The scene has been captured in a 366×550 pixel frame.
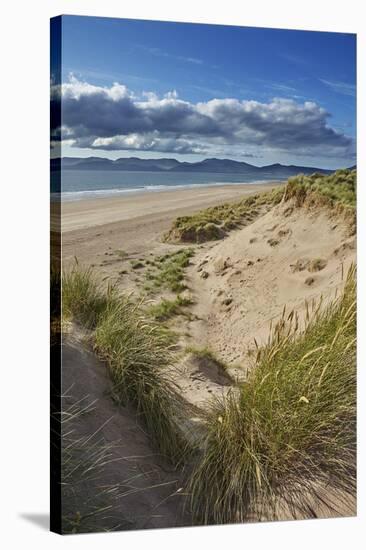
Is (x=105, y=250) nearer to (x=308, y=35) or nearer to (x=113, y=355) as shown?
(x=113, y=355)

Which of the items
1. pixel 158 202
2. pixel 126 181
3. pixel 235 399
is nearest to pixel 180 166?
pixel 158 202

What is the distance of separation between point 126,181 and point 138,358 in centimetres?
119

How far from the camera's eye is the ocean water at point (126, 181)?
686 cm

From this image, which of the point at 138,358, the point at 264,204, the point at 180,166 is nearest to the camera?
the point at 138,358

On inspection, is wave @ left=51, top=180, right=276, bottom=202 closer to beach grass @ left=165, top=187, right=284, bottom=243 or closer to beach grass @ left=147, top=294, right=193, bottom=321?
beach grass @ left=165, top=187, right=284, bottom=243

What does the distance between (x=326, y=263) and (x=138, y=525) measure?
2266 millimetres

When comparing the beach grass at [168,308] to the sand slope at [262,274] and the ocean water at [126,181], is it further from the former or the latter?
the ocean water at [126,181]

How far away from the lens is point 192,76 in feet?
24.2

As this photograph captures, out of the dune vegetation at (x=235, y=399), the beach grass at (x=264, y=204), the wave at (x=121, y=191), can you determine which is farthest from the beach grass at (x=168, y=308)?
the wave at (x=121, y=191)

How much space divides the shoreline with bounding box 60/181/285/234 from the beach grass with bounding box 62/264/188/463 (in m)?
0.50

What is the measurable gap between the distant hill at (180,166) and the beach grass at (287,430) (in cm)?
98

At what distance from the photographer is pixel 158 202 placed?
7.44m

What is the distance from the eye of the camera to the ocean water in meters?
6.86

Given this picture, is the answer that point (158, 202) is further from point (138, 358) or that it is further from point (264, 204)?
point (138, 358)
